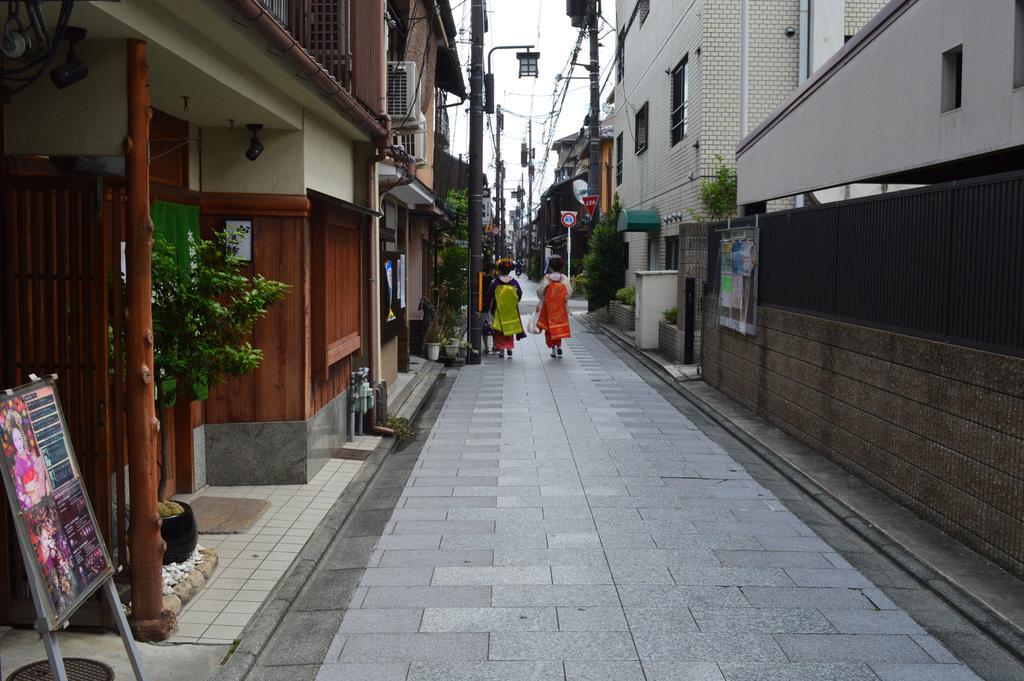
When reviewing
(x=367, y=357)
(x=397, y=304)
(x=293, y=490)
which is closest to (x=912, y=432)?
(x=293, y=490)

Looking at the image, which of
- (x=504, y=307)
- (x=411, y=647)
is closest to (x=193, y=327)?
(x=411, y=647)

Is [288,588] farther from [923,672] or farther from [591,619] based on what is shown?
[923,672]

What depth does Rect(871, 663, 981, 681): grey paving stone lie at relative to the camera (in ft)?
15.3

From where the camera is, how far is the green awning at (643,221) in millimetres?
23219

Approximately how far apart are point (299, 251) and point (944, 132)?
17.6ft

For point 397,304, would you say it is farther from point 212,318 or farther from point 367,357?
point 212,318

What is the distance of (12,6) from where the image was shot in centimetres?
407

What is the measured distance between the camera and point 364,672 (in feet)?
15.6

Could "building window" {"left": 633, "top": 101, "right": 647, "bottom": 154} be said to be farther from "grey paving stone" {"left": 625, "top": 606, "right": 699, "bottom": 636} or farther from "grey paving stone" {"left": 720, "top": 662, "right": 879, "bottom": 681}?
"grey paving stone" {"left": 720, "top": 662, "right": 879, "bottom": 681}

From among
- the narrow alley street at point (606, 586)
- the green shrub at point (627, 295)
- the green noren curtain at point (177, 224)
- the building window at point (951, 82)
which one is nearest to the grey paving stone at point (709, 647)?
the narrow alley street at point (606, 586)

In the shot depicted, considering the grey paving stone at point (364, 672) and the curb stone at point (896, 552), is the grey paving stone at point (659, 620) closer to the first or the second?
the grey paving stone at point (364, 672)

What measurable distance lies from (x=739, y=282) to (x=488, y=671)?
29.9 feet

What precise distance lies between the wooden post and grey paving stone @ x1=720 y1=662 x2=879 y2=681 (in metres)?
2.98

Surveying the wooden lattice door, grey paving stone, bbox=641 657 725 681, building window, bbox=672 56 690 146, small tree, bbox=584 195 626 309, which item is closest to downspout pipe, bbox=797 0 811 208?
building window, bbox=672 56 690 146
